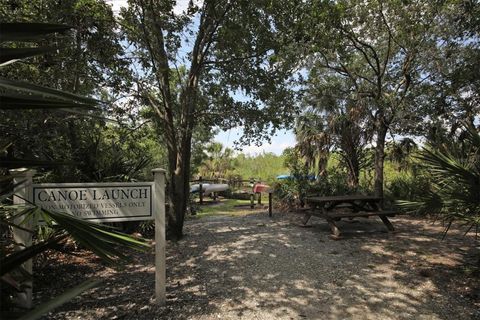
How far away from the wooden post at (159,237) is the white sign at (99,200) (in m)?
0.06

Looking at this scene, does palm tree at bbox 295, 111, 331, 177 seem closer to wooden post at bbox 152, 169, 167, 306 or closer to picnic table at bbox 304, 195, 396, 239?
picnic table at bbox 304, 195, 396, 239

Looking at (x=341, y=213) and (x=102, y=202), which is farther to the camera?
(x=341, y=213)

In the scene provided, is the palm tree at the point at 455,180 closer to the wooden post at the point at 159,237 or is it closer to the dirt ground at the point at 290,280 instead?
the dirt ground at the point at 290,280

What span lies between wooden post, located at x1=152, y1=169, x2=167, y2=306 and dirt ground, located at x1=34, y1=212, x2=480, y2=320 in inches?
6.5

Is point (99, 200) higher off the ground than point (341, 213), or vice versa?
point (99, 200)

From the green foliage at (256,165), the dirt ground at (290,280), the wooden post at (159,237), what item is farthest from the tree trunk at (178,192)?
the green foliage at (256,165)

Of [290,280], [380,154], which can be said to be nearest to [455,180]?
[290,280]

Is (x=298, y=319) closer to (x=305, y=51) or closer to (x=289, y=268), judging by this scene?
(x=289, y=268)

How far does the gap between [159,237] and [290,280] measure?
1.71 m

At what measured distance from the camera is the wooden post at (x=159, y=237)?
3.29 meters

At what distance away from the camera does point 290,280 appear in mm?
3943

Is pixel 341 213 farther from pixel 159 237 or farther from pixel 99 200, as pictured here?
pixel 99 200

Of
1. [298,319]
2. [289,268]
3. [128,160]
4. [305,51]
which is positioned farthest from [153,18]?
[298,319]

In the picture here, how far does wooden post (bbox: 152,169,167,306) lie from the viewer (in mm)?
3293
